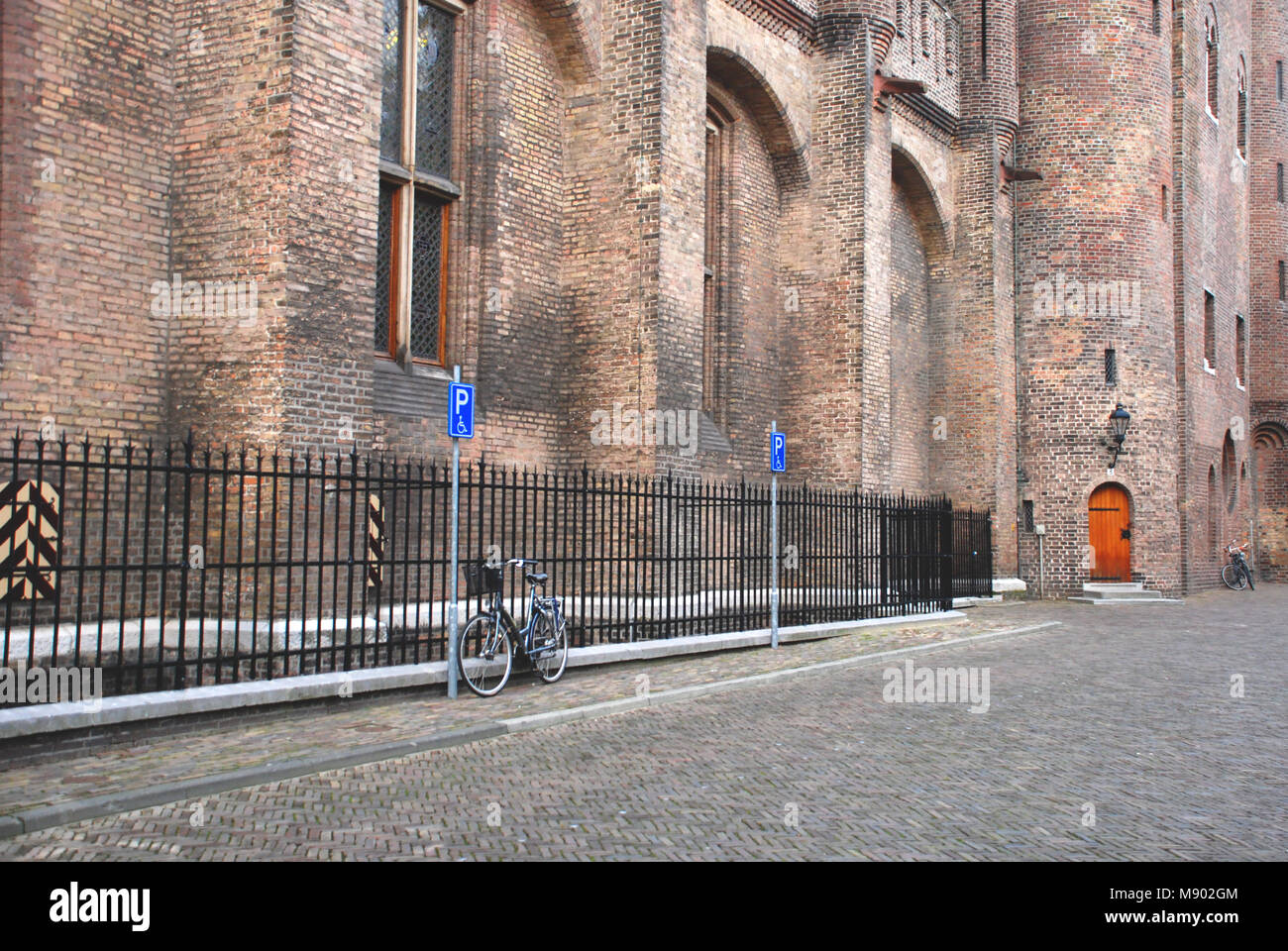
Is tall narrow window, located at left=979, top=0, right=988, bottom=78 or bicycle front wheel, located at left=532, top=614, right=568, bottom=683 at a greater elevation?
tall narrow window, located at left=979, top=0, right=988, bottom=78

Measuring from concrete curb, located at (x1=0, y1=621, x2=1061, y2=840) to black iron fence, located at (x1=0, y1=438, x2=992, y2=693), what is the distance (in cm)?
117

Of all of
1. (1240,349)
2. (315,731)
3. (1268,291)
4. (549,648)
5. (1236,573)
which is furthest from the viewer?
(1268,291)

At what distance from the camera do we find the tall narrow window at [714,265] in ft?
60.4

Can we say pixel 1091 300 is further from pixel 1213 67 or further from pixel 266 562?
pixel 266 562

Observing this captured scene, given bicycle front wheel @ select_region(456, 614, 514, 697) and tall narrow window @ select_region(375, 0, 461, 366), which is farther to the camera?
tall narrow window @ select_region(375, 0, 461, 366)

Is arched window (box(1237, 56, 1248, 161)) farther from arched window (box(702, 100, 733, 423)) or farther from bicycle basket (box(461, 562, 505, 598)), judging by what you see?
bicycle basket (box(461, 562, 505, 598))

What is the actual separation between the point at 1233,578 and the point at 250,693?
29115 millimetres

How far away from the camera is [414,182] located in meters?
13.0

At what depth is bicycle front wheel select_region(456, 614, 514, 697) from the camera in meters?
9.31

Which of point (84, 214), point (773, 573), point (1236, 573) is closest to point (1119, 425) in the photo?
point (1236, 573)

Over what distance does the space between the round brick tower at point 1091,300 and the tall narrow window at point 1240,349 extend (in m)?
8.44

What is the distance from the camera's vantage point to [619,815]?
5730 millimetres

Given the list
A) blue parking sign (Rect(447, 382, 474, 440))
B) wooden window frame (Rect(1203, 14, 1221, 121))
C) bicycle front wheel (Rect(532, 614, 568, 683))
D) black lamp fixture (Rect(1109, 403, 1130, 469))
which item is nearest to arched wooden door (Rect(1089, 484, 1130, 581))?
black lamp fixture (Rect(1109, 403, 1130, 469))

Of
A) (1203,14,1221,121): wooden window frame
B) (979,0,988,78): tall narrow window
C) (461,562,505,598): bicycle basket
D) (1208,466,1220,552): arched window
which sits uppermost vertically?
(1203,14,1221,121): wooden window frame
